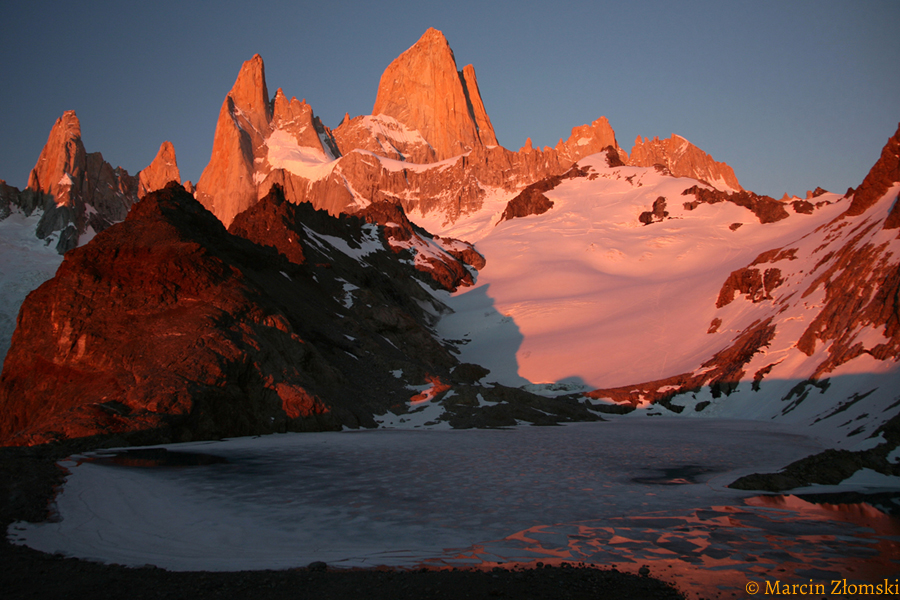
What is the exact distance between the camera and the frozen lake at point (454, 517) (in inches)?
366

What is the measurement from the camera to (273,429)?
30297mm

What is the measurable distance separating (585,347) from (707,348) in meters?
14.9

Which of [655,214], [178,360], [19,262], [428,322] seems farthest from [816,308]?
[19,262]

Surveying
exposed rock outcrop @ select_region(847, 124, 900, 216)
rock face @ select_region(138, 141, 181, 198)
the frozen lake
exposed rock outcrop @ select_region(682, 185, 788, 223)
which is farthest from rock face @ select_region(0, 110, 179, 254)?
exposed rock outcrop @ select_region(682, 185, 788, 223)

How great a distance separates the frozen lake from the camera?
30.5 feet

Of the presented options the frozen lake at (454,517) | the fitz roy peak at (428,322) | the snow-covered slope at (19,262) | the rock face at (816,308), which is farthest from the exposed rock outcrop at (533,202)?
the frozen lake at (454,517)

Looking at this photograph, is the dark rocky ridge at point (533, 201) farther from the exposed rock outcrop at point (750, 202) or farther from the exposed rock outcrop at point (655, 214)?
the exposed rock outcrop at point (750, 202)

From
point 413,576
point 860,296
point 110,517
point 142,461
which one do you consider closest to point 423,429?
point 142,461

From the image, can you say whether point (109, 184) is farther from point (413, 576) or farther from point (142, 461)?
point (413, 576)

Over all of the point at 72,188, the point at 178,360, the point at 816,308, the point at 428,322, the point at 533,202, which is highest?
the point at 533,202

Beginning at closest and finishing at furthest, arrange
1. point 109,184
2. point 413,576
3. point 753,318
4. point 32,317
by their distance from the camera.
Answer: point 413,576 < point 32,317 < point 753,318 < point 109,184

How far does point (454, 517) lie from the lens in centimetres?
1248

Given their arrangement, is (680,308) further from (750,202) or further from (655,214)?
(655,214)

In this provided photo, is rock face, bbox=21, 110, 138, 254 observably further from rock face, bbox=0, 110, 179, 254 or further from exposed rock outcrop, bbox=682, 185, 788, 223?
exposed rock outcrop, bbox=682, 185, 788, 223
